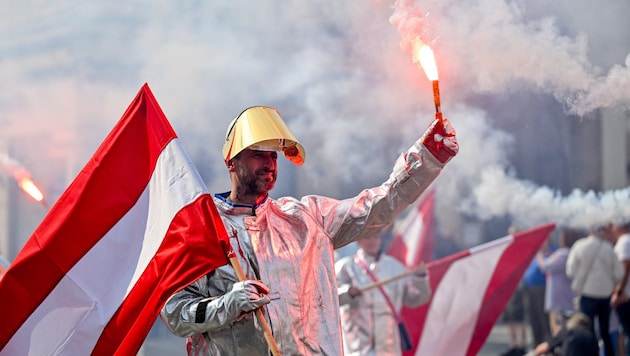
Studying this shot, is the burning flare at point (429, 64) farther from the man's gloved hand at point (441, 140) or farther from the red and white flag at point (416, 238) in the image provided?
the red and white flag at point (416, 238)

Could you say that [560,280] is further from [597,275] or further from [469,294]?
[469,294]

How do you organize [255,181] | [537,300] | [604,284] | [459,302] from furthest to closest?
1. [537,300]
2. [604,284]
3. [459,302]
4. [255,181]

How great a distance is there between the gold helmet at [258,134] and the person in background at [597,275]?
506 cm

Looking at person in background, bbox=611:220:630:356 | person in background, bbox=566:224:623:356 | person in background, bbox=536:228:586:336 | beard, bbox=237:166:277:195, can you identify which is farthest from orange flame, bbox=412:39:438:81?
person in background, bbox=536:228:586:336

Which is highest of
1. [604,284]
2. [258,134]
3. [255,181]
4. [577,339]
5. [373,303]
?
[258,134]

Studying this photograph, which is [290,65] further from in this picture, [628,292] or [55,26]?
[628,292]

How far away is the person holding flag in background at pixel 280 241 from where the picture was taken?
3.80 meters

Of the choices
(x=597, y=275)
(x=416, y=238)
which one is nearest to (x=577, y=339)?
(x=597, y=275)

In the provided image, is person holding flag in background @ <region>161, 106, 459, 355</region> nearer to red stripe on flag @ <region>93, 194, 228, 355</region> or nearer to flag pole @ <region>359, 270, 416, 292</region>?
red stripe on flag @ <region>93, 194, 228, 355</region>

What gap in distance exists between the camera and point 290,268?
3900 millimetres

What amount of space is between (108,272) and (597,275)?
5439 millimetres

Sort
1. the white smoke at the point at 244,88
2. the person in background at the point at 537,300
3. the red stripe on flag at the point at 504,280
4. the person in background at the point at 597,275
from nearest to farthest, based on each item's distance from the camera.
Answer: the red stripe on flag at the point at 504,280, the person in background at the point at 597,275, the white smoke at the point at 244,88, the person in background at the point at 537,300

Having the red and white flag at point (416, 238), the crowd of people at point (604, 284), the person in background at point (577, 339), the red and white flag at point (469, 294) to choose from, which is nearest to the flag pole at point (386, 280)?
the red and white flag at point (469, 294)

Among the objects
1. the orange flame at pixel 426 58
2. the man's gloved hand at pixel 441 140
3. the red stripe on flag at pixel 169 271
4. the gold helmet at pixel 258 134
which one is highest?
the orange flame at pixel 426 58
